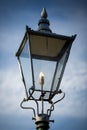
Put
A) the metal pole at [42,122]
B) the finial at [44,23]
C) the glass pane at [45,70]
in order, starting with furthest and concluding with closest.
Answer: the finial at [44,23]
the glass pane at [45,70]
the metal pole at [42,122]

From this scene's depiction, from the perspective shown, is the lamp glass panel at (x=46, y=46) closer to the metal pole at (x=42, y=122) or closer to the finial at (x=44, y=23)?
the finial at (x=44, y=23)

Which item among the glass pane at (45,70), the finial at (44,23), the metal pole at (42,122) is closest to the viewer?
the metal pole at (42,122)

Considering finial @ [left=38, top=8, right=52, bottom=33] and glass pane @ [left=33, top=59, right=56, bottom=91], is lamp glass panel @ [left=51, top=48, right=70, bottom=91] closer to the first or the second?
glass pane @ [left=33, top=59, right=56, bottom=91]

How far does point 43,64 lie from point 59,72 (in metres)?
0.26

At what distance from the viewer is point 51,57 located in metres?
5.24

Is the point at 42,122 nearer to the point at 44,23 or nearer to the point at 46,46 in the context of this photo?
the point at 46,46

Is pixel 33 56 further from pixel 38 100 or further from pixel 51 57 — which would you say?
Result: pixel 38 100

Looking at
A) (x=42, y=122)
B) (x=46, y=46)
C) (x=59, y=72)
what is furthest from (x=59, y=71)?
(x=42, y=122)

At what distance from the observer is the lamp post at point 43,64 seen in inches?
196

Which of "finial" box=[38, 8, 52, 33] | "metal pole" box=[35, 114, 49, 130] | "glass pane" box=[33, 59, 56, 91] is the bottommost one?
"metal pole" box=[35, 114, 49, 130]

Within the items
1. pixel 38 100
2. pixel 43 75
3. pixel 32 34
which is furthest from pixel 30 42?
pixel 38 100

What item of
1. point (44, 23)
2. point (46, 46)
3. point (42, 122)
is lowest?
point (42, 122)

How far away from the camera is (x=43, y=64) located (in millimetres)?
5176

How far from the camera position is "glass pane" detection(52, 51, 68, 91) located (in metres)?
5.11
